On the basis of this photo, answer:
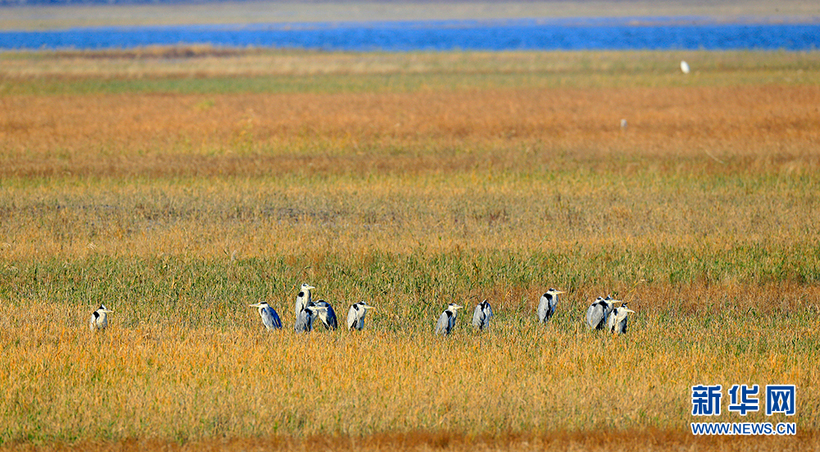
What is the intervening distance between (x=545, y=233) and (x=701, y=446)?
8.12 m

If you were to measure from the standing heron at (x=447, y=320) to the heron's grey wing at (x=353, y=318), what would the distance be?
88cm

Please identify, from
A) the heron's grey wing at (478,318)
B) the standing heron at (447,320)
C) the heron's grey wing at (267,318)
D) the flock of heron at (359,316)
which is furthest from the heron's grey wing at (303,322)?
the heron's grey wing at (478,318)

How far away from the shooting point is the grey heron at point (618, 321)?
374 inches

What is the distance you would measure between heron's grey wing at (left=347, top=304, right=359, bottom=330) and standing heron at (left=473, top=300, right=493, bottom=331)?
4.20ft

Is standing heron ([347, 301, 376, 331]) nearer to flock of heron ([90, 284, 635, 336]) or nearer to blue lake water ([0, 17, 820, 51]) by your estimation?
flock of heron ([90, 284, 635, 336])

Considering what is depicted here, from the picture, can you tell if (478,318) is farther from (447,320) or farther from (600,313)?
(600,313)

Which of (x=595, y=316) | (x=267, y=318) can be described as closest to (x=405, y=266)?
(x=267, y=318)

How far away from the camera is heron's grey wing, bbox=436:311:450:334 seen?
31.2 ft

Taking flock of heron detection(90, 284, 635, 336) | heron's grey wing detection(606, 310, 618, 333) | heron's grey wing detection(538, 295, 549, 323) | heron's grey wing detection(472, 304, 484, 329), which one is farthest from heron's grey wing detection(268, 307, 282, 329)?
heron's grey wing detection(606, 310, 618, 333)

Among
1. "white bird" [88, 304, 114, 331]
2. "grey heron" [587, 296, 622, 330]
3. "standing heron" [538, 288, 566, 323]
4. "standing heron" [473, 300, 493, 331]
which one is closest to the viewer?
"white bird" [88, 304, 114, 331]

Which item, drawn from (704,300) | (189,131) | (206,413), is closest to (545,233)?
(704,300)

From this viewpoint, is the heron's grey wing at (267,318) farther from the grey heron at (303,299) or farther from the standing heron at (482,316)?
the standing heron at (482,316)

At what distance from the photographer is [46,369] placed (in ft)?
27.2

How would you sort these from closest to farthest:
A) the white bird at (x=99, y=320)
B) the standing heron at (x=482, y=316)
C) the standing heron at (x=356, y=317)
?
the white bird at (x=99, y=320)
the standing heron at (x=356, y=317)
the standing heron at (x=482, y=316)
